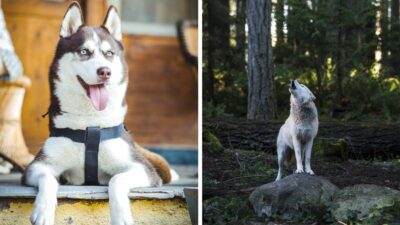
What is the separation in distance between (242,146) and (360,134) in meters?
0.91

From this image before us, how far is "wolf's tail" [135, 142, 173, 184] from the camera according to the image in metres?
4.61

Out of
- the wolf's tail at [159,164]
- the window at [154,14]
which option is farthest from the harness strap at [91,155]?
the window at [154,14]

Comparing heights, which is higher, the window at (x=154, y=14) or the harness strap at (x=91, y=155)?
the window at (x=154, y=14)

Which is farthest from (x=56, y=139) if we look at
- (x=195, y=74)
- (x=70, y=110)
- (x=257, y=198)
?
(x=257, y=198)

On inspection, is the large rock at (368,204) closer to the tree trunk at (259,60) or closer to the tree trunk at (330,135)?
the tree trunk at (330,135)

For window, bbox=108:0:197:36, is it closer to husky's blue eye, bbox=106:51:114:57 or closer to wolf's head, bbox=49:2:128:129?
wolf's head, bbox=49:2:128:129

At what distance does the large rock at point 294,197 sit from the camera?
179 inches

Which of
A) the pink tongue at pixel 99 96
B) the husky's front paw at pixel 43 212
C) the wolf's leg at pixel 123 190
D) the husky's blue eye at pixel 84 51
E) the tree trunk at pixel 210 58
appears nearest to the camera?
the husky's front paw at pixel 43 212

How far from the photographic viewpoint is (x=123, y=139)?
14.7ft

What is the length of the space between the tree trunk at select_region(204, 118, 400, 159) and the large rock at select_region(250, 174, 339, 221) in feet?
1.02

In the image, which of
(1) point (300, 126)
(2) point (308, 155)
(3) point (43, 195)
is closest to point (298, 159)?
(2) point (308, 155)

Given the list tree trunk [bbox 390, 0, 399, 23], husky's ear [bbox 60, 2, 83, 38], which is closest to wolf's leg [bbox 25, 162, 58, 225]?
husky's ear [bbox 60, 2, 83, 38]

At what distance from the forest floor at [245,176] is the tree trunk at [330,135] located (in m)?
0.07

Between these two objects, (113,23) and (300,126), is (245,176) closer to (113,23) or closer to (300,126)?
(300,126)
